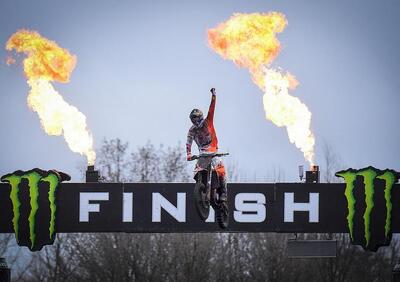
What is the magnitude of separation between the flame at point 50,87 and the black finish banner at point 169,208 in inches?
54.5

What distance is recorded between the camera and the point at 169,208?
47.8m

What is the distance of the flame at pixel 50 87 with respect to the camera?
157 ft

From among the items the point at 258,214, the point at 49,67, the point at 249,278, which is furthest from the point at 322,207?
the point at 249,278

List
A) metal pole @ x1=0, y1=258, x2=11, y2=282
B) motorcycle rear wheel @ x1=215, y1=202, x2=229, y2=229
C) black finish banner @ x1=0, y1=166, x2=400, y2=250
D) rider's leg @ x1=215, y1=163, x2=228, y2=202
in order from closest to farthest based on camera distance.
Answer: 1. rider's leg @ x1=215, y1=163, x2=228, y2=202
2. motorcycle rear wheel @ x1=215, y1=202, x2=229, y2=229
3. metal pole @ x1=0, y1=258, x2=11, y2=282
4. black finish banner @ x1=0, y1=166, x2=400, y2=250

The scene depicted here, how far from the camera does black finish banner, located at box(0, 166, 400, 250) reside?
47.4 meters

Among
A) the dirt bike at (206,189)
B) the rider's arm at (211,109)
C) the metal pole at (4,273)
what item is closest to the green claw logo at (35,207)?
the metal pole at (4,273)

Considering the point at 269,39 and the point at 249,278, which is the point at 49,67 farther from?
the point at 249,278

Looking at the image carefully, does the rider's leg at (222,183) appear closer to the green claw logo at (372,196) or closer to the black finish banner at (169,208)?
→ the black finish banner at (169,208)


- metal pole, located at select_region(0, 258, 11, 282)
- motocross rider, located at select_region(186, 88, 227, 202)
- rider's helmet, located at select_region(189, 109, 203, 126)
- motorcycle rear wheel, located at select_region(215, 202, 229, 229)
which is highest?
rider's helmet, located at select_region(189, 109, 203, 126)

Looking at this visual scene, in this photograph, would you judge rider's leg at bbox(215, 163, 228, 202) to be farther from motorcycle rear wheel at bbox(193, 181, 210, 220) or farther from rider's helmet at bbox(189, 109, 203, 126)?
rider's helmet at bbox(189, 109, 203, 126)

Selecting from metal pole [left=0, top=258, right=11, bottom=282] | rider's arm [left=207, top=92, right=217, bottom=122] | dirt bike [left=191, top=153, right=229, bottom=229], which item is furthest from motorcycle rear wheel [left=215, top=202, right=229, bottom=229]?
metal pole [left=0, top=258, right=11, bottom=282]

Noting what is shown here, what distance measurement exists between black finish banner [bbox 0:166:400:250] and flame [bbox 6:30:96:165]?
4.54 feet

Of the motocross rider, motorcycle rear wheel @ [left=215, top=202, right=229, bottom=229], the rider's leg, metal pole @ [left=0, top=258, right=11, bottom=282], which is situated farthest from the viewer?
metal pole @ [left=0, top=258, right=11, bottom=282]

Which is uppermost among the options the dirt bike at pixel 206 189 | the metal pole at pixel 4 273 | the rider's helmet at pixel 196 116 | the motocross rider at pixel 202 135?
the rider's helmet at pixel 196 116
